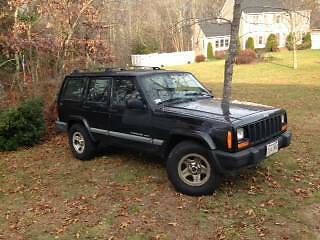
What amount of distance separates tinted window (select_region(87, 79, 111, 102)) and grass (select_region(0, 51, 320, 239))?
127cm

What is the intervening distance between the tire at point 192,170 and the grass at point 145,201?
168mm

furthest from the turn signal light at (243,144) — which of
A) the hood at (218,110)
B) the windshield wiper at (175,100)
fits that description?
the windshield wiper at (175,100)

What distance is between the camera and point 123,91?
6840mm

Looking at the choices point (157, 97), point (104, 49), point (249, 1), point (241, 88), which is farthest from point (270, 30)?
point (157, 97)

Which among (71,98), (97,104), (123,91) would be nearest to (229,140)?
(123,91)

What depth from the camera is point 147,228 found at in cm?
488

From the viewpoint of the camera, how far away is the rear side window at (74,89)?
777cm

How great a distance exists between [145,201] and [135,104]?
1.61 m

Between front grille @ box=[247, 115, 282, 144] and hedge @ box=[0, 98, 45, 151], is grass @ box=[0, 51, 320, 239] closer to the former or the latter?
front grille @ box=[247, 115, 282, 144]

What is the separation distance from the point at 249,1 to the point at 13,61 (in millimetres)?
52884

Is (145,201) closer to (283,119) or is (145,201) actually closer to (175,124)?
(175,124)

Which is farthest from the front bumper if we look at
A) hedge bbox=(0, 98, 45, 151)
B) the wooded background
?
the wooded background

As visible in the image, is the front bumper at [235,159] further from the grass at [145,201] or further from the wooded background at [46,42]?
the wooded background at [46,42]

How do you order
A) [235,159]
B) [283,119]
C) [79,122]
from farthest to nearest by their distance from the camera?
[79,122] < [283,119] < [235,159]
